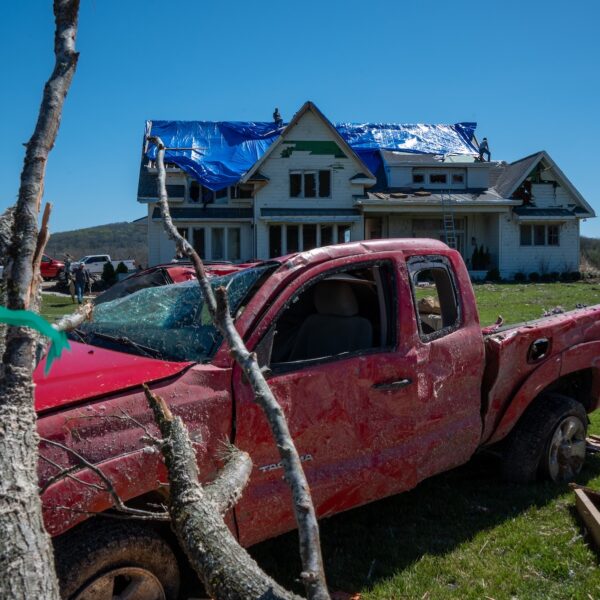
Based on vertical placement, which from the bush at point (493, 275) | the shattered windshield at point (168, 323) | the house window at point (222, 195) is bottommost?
the bush at point (493, 275)

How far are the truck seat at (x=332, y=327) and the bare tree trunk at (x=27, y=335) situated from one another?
2659 mm

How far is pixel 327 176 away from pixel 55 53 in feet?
107

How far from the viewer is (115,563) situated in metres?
2.94

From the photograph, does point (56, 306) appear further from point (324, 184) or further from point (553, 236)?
point (553, 236)

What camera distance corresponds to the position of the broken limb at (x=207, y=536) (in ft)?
6.27

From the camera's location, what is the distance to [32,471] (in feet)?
6.09

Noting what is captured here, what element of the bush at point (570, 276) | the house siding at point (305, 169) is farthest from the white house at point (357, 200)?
the bush at point (570, 276)

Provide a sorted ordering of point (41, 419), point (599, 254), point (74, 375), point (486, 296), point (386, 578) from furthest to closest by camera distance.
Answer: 1. point (599, 254)
2. point (486, 296)
3. point (386, 578)
4. point (74, 375)
5. point (41, 419)

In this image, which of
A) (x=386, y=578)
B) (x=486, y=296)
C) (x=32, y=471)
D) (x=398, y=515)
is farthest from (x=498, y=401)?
(x=486, y=296)

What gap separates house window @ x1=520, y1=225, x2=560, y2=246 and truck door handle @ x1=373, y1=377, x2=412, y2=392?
112 ft

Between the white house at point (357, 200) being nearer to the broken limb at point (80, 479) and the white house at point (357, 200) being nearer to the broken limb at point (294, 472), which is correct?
the broken limb at point (80, 479)

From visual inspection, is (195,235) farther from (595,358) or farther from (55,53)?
(55,53)

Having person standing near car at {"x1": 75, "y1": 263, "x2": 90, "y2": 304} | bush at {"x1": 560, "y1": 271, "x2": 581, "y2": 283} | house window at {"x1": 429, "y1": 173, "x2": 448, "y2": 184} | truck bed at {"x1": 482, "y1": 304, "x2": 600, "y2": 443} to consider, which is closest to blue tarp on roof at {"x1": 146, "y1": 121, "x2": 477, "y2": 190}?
house window at {"x1": 429, "y1": 173, "x2": 448, "y2": 184}

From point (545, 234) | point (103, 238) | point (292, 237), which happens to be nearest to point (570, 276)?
point (545, 234)
